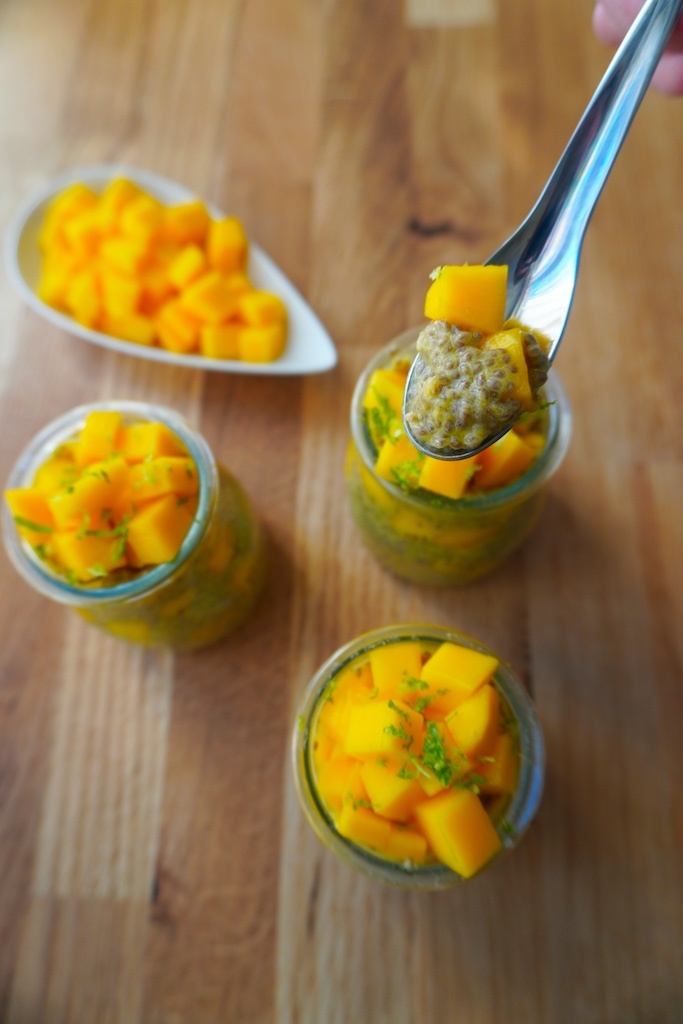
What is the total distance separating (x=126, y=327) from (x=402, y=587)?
1.68 ft

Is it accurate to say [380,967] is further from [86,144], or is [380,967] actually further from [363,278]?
[86,144]

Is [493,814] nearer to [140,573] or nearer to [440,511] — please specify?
[440,511]

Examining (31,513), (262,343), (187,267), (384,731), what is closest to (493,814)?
(384,731)

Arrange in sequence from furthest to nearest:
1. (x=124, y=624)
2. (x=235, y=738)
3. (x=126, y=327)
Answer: (x=126, y=327) < (x=235, y=738) < (x=124, y=624)

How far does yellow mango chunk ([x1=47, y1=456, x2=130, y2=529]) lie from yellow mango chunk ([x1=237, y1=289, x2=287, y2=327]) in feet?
1.23

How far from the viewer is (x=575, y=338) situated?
1072mm

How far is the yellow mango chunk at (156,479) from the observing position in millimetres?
750

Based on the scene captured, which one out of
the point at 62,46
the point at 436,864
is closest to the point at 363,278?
the point at 62,46

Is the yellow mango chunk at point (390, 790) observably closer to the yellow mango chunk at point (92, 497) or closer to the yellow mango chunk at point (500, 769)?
the yellow mango chunk at point (500, 769)

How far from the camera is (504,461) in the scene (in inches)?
28.9

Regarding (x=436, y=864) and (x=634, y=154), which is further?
(x=634, y=154)

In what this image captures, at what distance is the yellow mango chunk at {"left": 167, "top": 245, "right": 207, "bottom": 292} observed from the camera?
106 cm

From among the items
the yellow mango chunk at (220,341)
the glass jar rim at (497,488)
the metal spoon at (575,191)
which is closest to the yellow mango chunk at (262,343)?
the yellow mango chunk at (220,341)

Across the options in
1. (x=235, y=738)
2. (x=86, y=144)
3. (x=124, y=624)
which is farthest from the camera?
(x=86, y=144)
